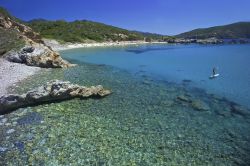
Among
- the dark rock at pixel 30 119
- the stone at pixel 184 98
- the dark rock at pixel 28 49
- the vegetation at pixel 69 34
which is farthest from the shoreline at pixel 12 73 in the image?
the vegetation at pixel 69 34

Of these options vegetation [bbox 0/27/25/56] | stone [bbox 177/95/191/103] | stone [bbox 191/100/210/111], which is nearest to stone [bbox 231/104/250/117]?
stone [bbox 191/100/210/111]

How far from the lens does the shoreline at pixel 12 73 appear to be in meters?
27.9

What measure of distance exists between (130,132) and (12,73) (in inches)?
939

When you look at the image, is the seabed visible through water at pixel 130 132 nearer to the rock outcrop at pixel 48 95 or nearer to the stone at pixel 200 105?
the stone at pixel 200 105

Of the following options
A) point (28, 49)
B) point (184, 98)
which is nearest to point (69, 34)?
point (28, 49)

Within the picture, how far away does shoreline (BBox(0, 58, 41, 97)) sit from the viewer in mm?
27873

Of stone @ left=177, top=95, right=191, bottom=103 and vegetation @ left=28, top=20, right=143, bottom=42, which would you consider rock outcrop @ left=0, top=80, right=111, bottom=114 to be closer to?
stone @ left=177, top=95, right=191, bottom=103

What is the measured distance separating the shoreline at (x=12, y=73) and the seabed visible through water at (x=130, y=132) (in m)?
9.14

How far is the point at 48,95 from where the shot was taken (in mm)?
22047

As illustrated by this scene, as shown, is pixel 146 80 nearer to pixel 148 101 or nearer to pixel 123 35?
pixel 148 101

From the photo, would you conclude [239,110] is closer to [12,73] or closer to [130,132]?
[130,132]

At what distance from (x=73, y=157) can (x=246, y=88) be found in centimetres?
2238

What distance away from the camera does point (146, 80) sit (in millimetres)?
33000

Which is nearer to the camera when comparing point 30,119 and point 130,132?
point 130,132
